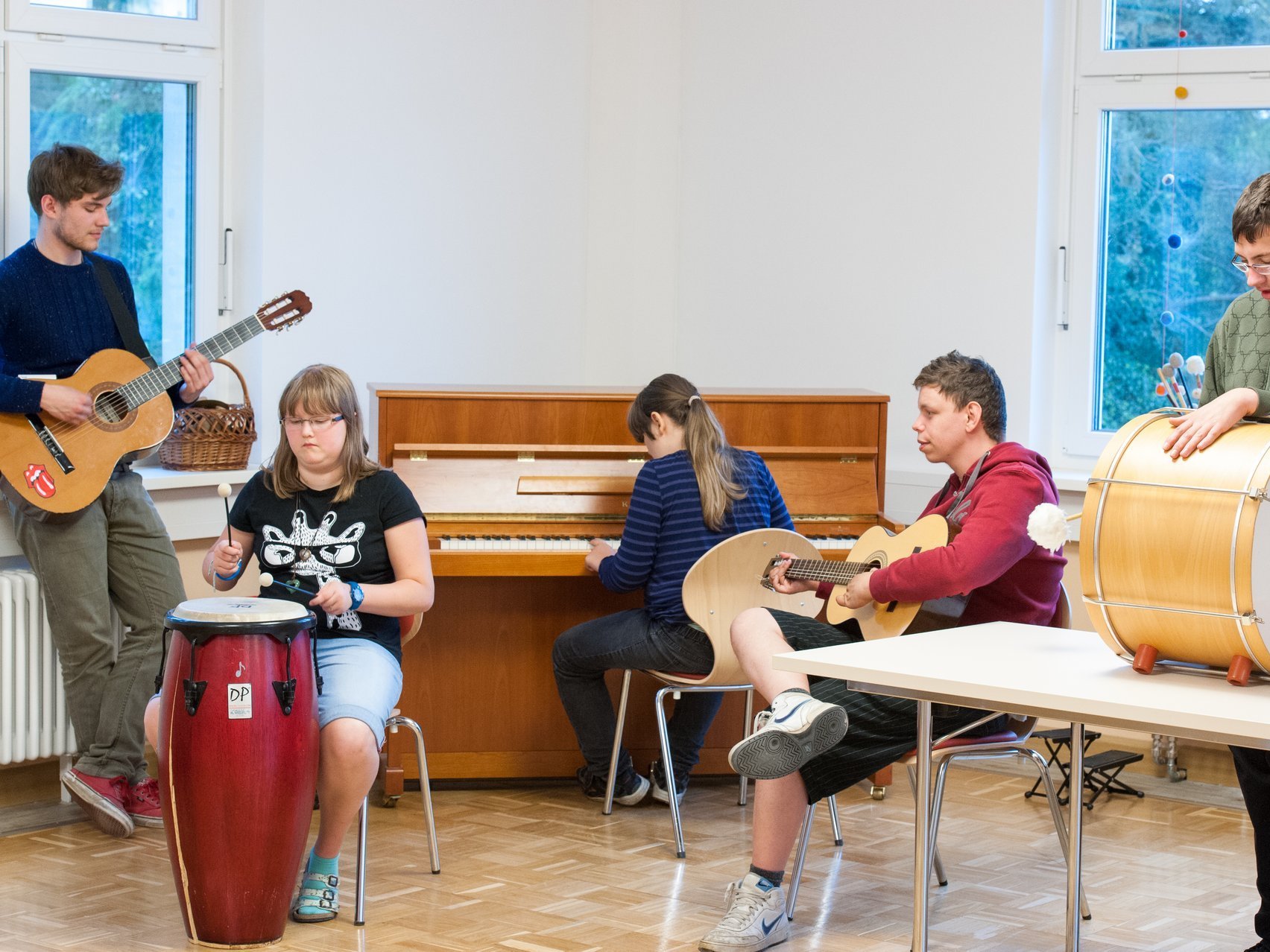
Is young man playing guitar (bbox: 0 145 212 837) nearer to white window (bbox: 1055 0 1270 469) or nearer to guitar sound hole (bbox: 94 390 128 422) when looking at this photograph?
guitar sound hole (bbox: 94 390 128 422)

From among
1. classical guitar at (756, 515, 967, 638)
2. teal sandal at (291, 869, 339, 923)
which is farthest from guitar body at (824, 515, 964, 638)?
teal sandal at (291, 869, 339, 923)

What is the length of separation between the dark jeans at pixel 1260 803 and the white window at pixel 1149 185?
80.9 inches

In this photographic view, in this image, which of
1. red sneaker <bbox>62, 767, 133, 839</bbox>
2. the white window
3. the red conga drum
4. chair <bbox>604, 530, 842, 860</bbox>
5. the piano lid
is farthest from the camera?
the white window

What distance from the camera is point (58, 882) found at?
3.25m

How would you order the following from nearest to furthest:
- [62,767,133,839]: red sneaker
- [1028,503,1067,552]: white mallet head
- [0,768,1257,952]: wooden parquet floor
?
[1028,503,1067,552]: white mallet head
[0,768,1257,952]: wooden parquet floor
[62,767,133,839]: red sneaker

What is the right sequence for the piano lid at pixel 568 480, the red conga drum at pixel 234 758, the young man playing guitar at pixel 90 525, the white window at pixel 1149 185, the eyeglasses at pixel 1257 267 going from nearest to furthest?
1. the eyeglasses at pixel 1257 267
2. the red conga drum at pixel 234 758
3. the young man playing guitar at pixel 90 525
4. the piano lid at pixel 568 480
5. the white window at pixel 1149 185

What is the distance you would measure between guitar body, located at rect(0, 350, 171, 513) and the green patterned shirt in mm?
2226

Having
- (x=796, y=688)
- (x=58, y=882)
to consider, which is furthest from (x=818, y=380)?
(x=58, y=882)

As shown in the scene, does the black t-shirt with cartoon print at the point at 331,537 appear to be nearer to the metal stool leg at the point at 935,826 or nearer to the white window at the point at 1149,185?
the metal stool leg at the point at 935,826

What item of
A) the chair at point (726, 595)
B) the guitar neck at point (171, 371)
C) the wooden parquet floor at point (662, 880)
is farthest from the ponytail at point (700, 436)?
the guitar neck at point (171, 371)

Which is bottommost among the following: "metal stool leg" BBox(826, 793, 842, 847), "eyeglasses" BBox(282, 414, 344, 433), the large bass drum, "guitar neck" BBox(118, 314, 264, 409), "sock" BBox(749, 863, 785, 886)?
"metal stool leg" BBox(826, 793, 842, 847)

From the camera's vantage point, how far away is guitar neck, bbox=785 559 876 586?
3092mm

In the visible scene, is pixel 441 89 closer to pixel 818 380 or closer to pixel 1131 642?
pixel 818 380

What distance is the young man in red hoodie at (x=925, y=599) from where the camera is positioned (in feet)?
9.07
